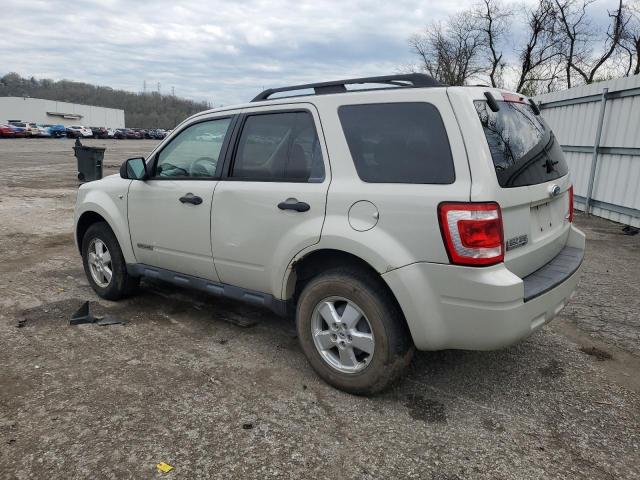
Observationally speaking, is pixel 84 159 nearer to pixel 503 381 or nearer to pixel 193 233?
pixel 193 233

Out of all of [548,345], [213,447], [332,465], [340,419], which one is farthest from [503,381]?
[213,447]

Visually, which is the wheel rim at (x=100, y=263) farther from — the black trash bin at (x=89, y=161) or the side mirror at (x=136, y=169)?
the black trash bin at (x=89, y=161)

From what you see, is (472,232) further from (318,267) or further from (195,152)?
(195,152)

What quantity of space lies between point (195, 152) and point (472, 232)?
8.03 ft

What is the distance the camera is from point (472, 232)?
8.27 feet

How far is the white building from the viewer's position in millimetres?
86250

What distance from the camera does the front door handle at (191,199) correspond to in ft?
12.3

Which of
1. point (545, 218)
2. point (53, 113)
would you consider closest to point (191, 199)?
point (545, 218)

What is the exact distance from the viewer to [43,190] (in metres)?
13.3

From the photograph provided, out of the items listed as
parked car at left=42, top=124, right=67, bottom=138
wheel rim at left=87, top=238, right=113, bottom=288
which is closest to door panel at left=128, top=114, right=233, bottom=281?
wheel rim at left=87, top=238, right=113, bottom=288

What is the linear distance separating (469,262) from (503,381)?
126 centimetres

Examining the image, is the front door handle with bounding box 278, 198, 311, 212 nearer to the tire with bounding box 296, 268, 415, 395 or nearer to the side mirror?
the tire with bounding box 296, 268, 415, 395

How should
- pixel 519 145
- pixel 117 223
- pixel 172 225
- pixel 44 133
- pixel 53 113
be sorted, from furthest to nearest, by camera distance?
pixel 53 113 → pixel 44 133 → pixel 117 223 → pixel 172 225 → pixel 519 145

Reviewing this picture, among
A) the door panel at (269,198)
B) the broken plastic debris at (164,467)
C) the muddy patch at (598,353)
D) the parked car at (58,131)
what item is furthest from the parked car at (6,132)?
the muddy patch at (598,353)
